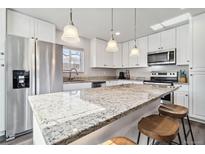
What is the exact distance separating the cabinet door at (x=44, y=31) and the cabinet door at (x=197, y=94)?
128 inches

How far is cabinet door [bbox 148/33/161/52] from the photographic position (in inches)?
142

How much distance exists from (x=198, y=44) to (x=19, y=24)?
11.9ft

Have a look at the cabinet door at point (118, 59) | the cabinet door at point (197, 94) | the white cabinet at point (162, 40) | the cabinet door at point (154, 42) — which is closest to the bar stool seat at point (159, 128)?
the cabinet door at point (197, 94)

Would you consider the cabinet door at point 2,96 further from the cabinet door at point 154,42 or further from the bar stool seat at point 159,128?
the cabinet door at point 154,42

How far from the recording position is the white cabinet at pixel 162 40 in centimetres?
329

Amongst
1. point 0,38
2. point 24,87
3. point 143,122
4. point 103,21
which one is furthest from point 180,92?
point 0,38

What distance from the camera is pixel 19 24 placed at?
242 cm

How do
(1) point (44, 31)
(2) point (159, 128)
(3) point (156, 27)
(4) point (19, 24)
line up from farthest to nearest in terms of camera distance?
(3) point (156, 27), (1) point (44, 31), (4) point (19, 24), (2) point (159, 128)

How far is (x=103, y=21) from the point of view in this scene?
287cm

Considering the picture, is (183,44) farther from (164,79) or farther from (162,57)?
(164,79)

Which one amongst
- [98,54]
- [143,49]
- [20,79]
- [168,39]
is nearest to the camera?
[20,79]

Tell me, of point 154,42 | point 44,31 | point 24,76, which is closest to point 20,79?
point 24,76
